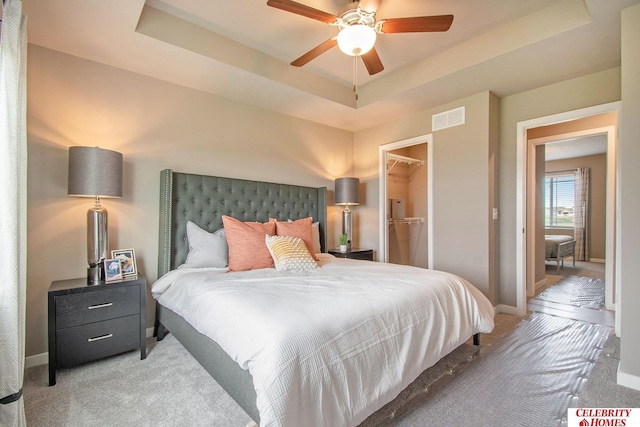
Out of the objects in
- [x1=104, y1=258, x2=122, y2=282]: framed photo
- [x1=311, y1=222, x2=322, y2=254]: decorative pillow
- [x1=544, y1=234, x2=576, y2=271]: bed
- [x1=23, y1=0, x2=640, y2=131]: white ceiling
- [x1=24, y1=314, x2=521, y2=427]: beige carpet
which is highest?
[x1=23, y1=0, x2=640, y2=131]: white ceiling

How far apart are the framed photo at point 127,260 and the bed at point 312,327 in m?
0.25

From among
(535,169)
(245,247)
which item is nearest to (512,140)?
(535,169)

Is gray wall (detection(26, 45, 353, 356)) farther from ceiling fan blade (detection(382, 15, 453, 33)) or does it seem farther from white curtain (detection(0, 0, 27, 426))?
ceiling fan blade (detection(382, 15, 453, 33))

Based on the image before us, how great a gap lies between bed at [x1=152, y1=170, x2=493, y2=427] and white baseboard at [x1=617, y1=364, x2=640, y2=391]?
2.64 ft

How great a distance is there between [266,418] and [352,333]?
1.66 feet

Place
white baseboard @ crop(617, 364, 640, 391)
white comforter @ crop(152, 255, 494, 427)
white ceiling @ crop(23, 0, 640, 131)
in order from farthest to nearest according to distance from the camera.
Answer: white ceiling @ crop(23, 0, 640, 131) → white baseboard @ crop(617, 364, 640, 391) → white comforter @ crop(152, 255, 494, 427)

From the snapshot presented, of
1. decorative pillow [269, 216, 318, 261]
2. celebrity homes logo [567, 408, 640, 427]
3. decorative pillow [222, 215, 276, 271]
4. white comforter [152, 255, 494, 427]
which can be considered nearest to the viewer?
white comforter [152, 255, 494, 427]

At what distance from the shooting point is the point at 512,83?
3.03 metres

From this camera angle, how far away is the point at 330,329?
1315mm

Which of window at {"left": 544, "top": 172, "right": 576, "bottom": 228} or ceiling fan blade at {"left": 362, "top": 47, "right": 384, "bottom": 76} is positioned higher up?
ceiling fan blade at {"left": 362, "top": 47, "right": 384, "bottom": 76}

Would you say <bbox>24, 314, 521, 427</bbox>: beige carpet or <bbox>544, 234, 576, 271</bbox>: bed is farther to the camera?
<bbox>544, 234, 576, 271</bbox>: bed

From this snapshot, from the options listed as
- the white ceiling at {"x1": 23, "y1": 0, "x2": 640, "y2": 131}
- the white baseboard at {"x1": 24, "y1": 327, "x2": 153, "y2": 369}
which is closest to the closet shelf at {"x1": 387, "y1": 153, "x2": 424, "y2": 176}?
the white ceiling at {"x1": 23, "y1": 0, "x2": 640, "y2": 131}

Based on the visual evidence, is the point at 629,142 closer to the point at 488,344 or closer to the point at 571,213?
the point at 488,344

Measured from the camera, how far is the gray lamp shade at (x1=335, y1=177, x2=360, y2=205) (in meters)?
4.04
